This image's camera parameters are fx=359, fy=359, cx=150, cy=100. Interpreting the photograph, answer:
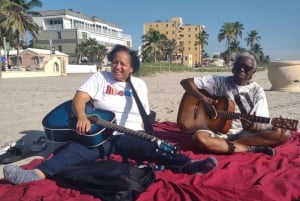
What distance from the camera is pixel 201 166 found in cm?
353

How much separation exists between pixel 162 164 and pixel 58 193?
1.14 metres

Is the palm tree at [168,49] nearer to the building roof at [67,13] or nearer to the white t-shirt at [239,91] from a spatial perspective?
the building roof at [67,13]

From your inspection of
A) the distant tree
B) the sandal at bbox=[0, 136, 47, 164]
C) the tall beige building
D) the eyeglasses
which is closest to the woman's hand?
the sandal at bbox=[0, 136, 47, 164]

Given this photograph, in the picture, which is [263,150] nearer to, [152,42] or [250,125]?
[250,125]

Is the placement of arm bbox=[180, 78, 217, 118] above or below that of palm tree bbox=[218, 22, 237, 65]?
below

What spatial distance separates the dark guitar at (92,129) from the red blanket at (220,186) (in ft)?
1.21

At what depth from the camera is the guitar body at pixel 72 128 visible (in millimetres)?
3520

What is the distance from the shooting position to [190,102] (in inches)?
188

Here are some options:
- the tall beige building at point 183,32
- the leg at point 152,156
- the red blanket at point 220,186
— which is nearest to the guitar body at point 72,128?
the leg at point 152,156

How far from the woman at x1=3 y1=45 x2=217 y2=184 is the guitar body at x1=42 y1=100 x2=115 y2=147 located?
0.09 meters

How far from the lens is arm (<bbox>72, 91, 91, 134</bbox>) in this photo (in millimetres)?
3377

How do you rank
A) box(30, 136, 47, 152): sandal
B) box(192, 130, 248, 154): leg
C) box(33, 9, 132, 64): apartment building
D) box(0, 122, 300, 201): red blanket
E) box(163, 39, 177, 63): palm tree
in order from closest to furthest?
box(0, 122, 300, 201): red blanket
box(192, 130, 248, 154): leg
box(30, 136, 47, 152): sandal
box(33, 9, 132, 64): apartment building
box(163, 39, 177, 63): palm tree

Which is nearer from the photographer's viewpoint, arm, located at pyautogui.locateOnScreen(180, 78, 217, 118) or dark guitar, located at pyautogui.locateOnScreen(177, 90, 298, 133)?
dark guitar, located at pyautogui.locateOnScreen(177, 90, 298, 133)

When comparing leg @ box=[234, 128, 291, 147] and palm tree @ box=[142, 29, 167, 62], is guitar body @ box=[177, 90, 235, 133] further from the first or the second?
palm tree @ box=[142, 29, 167, 62]
